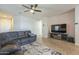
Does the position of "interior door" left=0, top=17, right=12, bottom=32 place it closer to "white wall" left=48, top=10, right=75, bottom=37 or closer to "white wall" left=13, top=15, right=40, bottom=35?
"white wall" left=13, top=15, right=40, bottom=35

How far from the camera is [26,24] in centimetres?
286

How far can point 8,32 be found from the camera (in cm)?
274

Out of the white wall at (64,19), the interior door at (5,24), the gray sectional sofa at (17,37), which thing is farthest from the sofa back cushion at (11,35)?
the white wall at (64,19)

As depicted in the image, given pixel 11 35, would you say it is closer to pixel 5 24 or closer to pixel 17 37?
pixel 17 37

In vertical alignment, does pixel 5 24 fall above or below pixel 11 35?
above

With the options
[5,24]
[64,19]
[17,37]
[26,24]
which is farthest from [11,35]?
[64,19]

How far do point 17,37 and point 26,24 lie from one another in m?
0.43

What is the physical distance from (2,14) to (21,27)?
2.02ft

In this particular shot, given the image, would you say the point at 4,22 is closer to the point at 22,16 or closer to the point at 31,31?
the point at 22,16

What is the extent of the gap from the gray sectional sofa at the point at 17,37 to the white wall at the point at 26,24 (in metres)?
0.12

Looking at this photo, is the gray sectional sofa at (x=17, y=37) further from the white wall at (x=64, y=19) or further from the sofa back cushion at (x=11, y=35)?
the white wall at (x=64, y=19)

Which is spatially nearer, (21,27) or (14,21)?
(14,21)

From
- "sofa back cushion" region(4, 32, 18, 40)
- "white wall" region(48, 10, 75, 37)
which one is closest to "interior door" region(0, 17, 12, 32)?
"sofa back cushion" region(4, 32, 18, 40)
